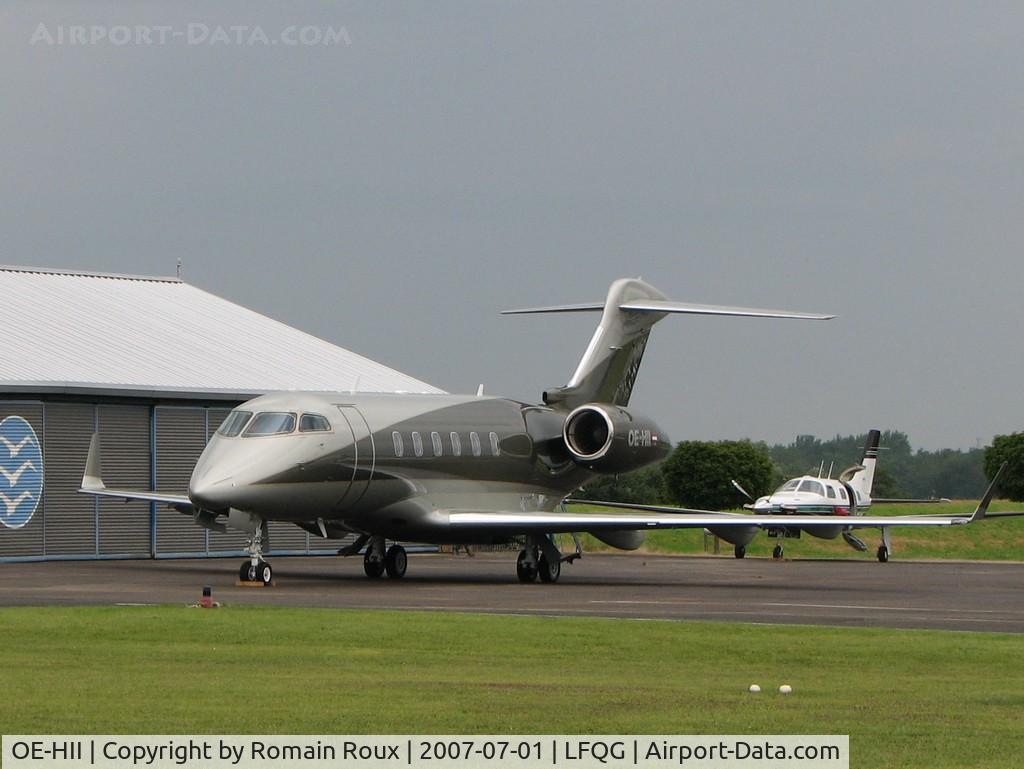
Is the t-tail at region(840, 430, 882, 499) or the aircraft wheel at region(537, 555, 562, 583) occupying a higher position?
the t-tail at region(840, 430, 882, 499)

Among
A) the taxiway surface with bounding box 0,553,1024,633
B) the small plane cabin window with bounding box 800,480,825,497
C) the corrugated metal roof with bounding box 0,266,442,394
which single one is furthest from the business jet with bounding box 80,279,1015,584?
the small plane cabin window with bounding box 800,480,825,497

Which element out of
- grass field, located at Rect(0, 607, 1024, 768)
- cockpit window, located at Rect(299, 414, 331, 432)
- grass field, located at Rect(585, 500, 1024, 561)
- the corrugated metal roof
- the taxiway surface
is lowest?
grass field, located at Rect(0, 607, 1024, 768)

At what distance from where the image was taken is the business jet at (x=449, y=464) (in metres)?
31.3

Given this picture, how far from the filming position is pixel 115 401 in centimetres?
4356

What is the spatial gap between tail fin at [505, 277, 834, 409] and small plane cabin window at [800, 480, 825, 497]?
12961 millimetres

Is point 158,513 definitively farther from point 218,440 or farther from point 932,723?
point 932,723

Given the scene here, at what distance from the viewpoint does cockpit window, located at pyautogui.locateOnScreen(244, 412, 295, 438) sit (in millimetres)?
31516

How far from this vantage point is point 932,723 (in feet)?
43.9

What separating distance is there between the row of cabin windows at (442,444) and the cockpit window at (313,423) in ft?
5.94

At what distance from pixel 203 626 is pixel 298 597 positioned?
6.99 m

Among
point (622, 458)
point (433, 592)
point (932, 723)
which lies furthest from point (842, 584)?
point (932, 723)

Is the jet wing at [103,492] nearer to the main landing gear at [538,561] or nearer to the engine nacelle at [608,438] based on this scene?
the main landing gear at [538,561]

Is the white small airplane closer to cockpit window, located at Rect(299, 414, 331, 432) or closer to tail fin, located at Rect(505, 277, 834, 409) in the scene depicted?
tail fin, located at Rect(505, 277, 834, 409)

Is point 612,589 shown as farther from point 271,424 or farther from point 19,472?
point 19,472
